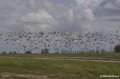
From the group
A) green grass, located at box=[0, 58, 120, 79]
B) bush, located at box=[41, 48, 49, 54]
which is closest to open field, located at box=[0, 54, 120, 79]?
green grass, located at box=[0, 58, 120, 79]

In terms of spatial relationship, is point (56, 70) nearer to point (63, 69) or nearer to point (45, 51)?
point (63, 69)

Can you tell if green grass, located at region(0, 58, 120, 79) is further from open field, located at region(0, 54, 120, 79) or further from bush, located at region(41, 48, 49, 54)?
bush, located at region(41, 48, 49, 54)

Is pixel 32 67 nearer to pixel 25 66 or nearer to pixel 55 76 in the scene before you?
pixel 25 66

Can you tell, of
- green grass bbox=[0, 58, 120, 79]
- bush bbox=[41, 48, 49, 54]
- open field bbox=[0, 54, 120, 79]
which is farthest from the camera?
bush bbox=[41, 48, 49, 54]

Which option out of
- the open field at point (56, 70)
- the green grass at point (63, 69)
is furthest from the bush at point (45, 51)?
the green grass at point (63, 69)

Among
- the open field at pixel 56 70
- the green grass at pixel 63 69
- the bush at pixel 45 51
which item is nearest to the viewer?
the open field at pixel 56 70

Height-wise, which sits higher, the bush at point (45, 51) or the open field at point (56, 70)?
the bush at point (45, 51)

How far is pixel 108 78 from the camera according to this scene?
3928 cm

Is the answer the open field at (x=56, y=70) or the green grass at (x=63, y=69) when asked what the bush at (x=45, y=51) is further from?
the green grass at (x=63, y=69)

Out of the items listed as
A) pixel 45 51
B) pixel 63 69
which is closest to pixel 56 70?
pixel 63 69

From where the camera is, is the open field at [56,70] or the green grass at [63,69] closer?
the open field at [56,70]

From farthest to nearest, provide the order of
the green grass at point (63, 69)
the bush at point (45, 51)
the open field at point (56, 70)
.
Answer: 1. the bush at point (45, 51)
2. the green grass at point (63, 69)
3. the open field at point (56, 70)

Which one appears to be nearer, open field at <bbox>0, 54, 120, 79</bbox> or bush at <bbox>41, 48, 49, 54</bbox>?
open field at <bbox>0, 54, 120, 79</bbox>

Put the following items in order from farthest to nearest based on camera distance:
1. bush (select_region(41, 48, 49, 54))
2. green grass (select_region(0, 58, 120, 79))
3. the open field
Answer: bush (select_region(41, 48, 49, 54)), green grass (select_region(0, 58, 120, 79)), the open field
